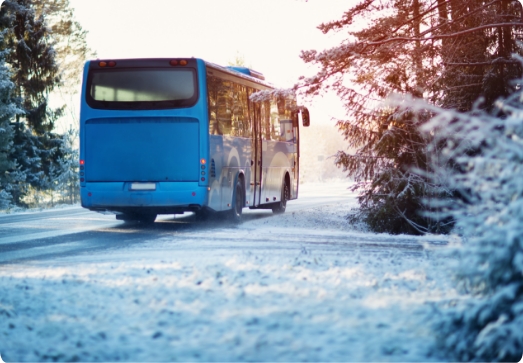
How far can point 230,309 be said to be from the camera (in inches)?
224

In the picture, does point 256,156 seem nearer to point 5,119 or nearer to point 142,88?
point 142,88

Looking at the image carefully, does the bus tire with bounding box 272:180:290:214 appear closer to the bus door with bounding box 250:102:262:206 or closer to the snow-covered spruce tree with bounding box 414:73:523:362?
the bus door with bounding box 250:102:262:206

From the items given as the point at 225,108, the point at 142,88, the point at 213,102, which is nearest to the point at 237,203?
the point at 225,108

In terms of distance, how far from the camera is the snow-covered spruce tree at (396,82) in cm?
1590

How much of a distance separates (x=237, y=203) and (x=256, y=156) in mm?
1952

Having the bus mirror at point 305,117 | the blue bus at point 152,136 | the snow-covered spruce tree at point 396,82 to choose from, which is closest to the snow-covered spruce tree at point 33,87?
the bus mirror at point 305,117

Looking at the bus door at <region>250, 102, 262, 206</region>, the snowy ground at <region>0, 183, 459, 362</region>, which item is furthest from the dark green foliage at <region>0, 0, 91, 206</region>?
the snowy ground at <region>0, 183, 459, 362</region>

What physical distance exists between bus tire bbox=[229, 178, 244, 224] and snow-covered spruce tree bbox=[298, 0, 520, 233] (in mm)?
2526

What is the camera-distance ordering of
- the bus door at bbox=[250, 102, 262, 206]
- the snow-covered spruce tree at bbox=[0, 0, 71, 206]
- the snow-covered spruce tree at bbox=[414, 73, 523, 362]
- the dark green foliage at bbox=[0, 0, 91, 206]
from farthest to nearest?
1. the snow-covered spruce tree at bbox=[0, 0, 71, 206]
2. the dark green foliage at bbox=[0, 0, 91, 206]
3. the bus door at bbox=[250, 102, 262, 206]
4. the snow-covered spruce tree at bbox=[414, 73, 523, 362]

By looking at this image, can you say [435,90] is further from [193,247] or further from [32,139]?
[32,139]

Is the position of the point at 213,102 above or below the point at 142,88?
below

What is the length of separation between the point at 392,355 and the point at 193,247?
7575mm

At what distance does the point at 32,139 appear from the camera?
32250 millimetres

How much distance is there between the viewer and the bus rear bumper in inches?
596
